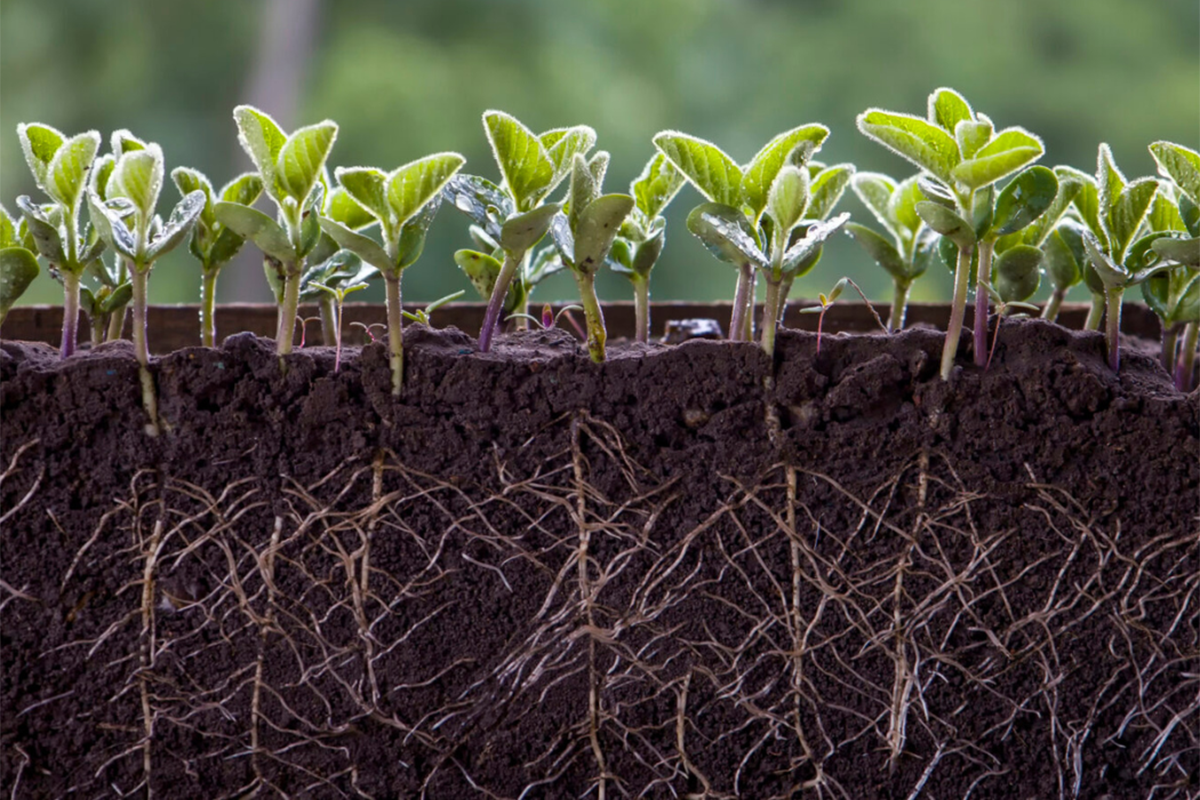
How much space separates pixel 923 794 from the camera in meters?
0.68

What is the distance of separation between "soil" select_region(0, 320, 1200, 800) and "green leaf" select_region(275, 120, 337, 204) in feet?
0.32

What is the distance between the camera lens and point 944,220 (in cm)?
60

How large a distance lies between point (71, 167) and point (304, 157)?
0.48 feet

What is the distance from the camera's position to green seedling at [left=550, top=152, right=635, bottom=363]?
23.7 inches

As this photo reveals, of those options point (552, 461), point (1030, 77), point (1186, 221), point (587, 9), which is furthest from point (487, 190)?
point (1030, 77)

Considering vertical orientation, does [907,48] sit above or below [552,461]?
above

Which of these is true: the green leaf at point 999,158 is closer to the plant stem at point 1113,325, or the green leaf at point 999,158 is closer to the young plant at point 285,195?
the plant stem at point 1113,325

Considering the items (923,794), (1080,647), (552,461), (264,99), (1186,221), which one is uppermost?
(264,99)

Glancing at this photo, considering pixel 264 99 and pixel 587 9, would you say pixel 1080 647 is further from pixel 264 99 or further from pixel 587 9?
pixel 587 9

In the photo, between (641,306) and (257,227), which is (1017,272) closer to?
(641,306)

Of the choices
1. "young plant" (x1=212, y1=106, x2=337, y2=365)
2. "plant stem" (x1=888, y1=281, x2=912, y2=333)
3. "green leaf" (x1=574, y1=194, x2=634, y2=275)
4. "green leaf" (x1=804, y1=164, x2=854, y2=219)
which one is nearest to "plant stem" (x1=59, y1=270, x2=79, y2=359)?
"young plant" (x1=212, y1=106, x2=337, y2=365)

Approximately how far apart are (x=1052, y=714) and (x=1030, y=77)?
8.55 feet

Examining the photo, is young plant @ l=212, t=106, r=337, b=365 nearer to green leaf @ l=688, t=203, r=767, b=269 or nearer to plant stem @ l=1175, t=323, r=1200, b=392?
green leaf @ l=688, t=203, r=767, b=269

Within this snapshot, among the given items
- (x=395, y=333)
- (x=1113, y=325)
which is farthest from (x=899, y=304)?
(x=395, y=333)
